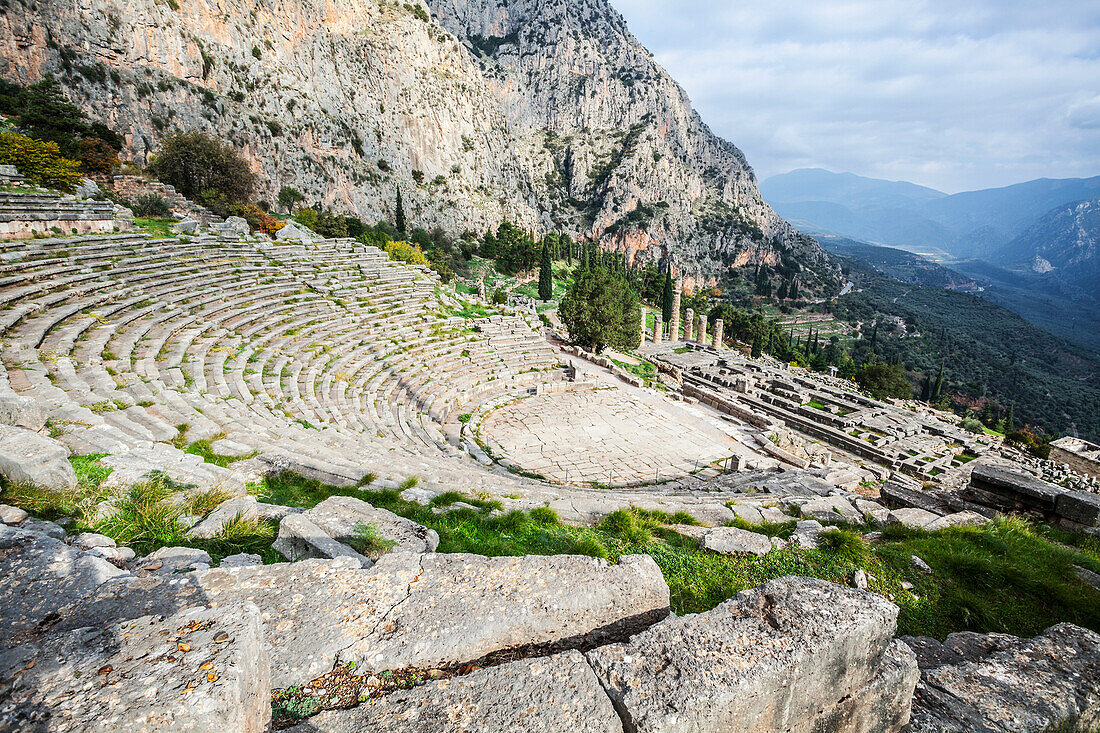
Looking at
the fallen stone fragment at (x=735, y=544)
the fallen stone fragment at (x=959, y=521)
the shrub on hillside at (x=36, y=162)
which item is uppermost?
the shrub on hillside at (x=36, y=162)

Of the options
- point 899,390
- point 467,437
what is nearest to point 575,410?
point 467,437

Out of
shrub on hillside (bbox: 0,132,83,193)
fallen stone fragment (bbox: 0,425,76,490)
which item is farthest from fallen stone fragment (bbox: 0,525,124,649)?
shrub on hillside (bbox: 0,132,83,193)

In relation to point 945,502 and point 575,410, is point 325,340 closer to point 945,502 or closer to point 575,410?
point 575,410

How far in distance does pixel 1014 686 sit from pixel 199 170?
125 feet

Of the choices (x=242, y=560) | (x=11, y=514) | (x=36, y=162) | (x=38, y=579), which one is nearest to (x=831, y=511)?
(x=242, y=560)

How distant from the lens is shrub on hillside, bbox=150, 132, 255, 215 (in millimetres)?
27000

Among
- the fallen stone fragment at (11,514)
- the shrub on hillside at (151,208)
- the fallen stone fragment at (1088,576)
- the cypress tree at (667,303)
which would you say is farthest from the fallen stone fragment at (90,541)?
the cypress tree at (667,303)

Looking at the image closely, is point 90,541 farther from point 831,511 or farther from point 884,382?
point 884,382

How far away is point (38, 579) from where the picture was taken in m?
2.57

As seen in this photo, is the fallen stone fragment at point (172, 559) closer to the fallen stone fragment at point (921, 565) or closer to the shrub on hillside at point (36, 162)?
the fallen stone fragment at point (921, 565)

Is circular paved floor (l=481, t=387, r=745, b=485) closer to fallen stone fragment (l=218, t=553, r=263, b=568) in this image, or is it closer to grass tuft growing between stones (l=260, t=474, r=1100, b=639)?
grass tuft growing between stones (l=260, t=474, r=1100, b=639)

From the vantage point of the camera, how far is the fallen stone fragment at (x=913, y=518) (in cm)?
691

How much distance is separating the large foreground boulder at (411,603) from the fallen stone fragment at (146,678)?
1.06ft

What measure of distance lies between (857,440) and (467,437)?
18817 millimetres
